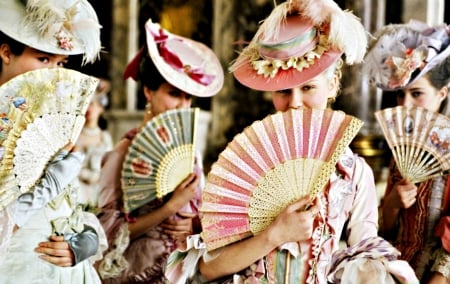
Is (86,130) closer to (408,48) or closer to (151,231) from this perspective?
(151,231)

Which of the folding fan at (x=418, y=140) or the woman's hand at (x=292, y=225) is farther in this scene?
the folding fan at (x=418, y=140)

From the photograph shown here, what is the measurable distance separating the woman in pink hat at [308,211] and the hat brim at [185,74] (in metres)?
1.03

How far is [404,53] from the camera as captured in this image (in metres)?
2.55

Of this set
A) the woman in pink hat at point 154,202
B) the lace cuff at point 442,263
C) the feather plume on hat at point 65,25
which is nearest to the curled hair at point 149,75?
the woman in pink hat at point 154,202

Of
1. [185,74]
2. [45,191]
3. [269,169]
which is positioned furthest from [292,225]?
[185,74]

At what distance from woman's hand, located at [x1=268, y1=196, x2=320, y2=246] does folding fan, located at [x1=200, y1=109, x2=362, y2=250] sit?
0.05 m

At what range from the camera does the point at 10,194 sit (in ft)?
6.18

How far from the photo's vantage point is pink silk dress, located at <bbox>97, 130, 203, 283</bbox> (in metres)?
2.78

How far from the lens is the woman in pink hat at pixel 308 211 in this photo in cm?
169

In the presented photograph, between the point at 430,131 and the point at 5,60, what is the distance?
137 centimetres

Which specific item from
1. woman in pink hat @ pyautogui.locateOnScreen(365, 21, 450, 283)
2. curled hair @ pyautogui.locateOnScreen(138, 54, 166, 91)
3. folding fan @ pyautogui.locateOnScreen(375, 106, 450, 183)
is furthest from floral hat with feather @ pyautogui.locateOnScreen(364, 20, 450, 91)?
curled hair @ pyautogui.locateOnScreen(138, 54, 166, 91)

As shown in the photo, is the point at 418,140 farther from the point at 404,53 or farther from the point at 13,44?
the point at 13,44

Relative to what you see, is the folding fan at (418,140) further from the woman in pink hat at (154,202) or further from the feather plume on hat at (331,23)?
the woman in pink hat at (154,202)

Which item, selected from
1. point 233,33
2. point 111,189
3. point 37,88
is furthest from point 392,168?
point 233,33
